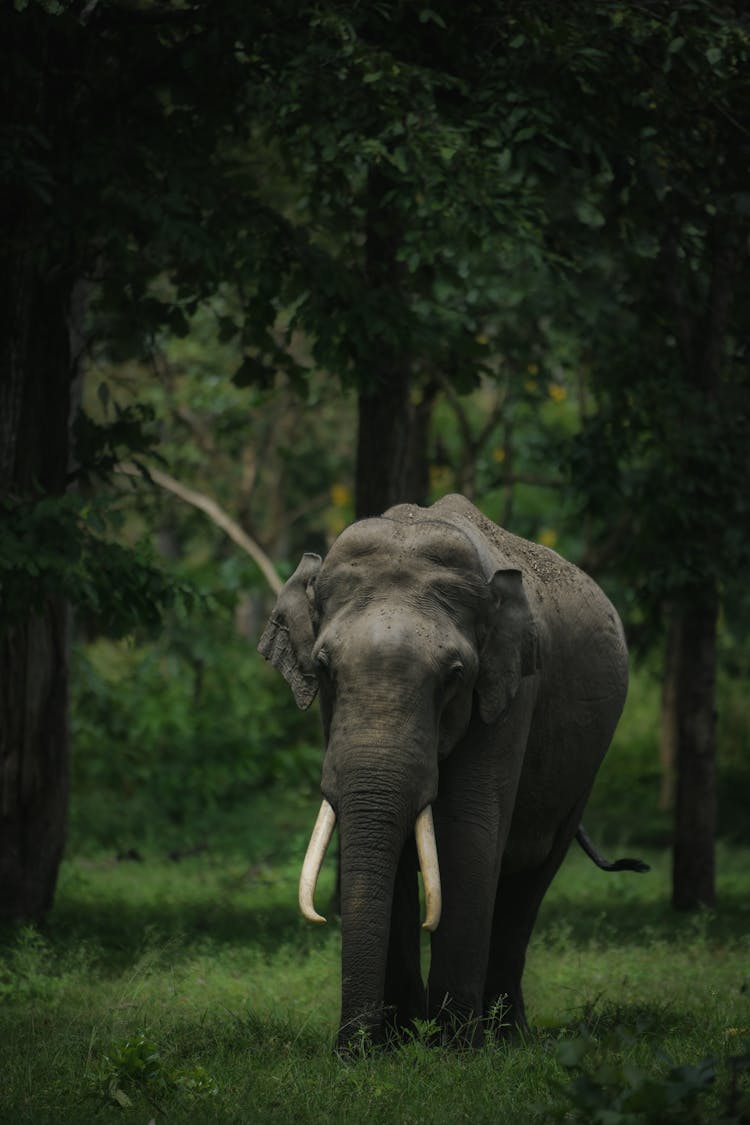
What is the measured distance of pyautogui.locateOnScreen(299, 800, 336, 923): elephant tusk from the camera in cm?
688

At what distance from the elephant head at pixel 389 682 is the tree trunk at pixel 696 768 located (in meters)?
6.30

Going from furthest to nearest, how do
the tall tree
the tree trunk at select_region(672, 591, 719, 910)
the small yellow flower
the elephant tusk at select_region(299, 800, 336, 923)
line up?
the small yellow flower
the tree trunk at select_region(672, 591, 719, 910)
the tall tree
the elephant tusk at select_region(299, 800, 336, 923)

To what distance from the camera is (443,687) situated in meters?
7.11

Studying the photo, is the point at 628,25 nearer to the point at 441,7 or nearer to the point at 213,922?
the point at 441,7

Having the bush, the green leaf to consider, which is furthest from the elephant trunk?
the bush

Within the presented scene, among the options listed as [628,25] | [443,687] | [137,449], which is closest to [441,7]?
[628,25]

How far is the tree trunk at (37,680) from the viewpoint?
11.5 metres

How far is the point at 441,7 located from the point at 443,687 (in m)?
5.39

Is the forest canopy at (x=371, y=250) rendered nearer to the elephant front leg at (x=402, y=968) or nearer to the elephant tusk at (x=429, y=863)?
the elephant front leg at (x=402, y=968)

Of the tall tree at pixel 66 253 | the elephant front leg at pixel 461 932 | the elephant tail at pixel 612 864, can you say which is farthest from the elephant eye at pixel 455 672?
the tall tree at pixel 66 253

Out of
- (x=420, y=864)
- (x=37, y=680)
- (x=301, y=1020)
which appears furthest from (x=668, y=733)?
(x=420, y=864)

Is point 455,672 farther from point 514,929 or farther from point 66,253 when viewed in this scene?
point 66,253

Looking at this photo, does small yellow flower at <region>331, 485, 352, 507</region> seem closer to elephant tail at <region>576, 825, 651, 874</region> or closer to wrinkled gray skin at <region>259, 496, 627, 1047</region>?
elephant tail at <region>576, 825, 651, 874</region>

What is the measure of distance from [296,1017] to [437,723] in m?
2.19
